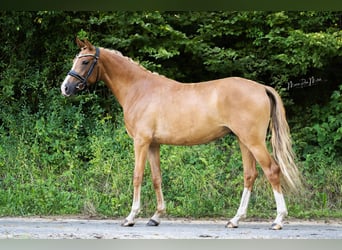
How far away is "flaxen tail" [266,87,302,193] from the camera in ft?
17.0

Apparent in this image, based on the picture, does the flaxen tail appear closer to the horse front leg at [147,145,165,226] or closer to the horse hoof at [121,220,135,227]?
the horse front leg at [147,145,165,226]

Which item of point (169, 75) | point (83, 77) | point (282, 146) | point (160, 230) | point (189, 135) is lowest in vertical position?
point (160, 230)

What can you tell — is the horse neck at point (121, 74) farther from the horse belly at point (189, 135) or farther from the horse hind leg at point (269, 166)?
the horse hind leg at point (269, 166)

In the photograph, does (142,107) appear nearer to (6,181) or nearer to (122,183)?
(122,183)

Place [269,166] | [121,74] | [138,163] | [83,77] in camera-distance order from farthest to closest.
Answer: [121,74]
[83,77]
[138,163]
[269,166]

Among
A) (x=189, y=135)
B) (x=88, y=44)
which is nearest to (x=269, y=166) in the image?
(x=189, y=135)

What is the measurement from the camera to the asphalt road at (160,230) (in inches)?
194

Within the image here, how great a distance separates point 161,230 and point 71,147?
2.41 m

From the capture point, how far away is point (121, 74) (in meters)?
5.59

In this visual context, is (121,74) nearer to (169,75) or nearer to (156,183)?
(156,183)

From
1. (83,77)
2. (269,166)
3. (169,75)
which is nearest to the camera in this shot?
(269,166)

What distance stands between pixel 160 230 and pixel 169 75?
10.6ft

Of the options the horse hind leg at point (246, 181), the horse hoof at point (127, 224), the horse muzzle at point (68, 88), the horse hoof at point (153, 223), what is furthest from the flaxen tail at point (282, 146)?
the horse muzzle at point (68, 88)

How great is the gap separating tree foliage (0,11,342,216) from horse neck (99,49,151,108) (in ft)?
4.07
